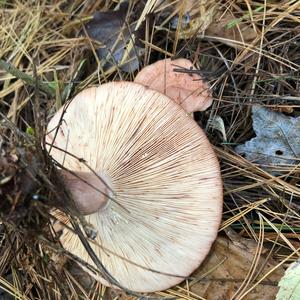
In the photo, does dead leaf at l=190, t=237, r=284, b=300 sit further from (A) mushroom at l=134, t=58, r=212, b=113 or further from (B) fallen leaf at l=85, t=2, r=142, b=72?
(B) fallen leaf at l=85, t=2, r=142, b=72

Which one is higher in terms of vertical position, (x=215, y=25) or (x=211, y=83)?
(x=215, y=25)

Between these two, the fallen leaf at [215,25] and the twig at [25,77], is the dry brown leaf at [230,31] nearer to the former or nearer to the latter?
the fallen leaf at [215,25]

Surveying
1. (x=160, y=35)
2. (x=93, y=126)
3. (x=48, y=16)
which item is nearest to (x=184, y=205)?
(x=93, y=126)

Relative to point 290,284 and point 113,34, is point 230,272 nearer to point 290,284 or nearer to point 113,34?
point 290,284

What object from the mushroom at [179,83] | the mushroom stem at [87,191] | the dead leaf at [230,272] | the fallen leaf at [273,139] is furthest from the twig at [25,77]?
the dead leaf at [230,272]

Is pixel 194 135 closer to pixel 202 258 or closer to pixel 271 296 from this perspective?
pixel 202 258

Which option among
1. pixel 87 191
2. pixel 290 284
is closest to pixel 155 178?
pixel 87 191

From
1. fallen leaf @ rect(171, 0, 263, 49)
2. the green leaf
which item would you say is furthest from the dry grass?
the green leaf
